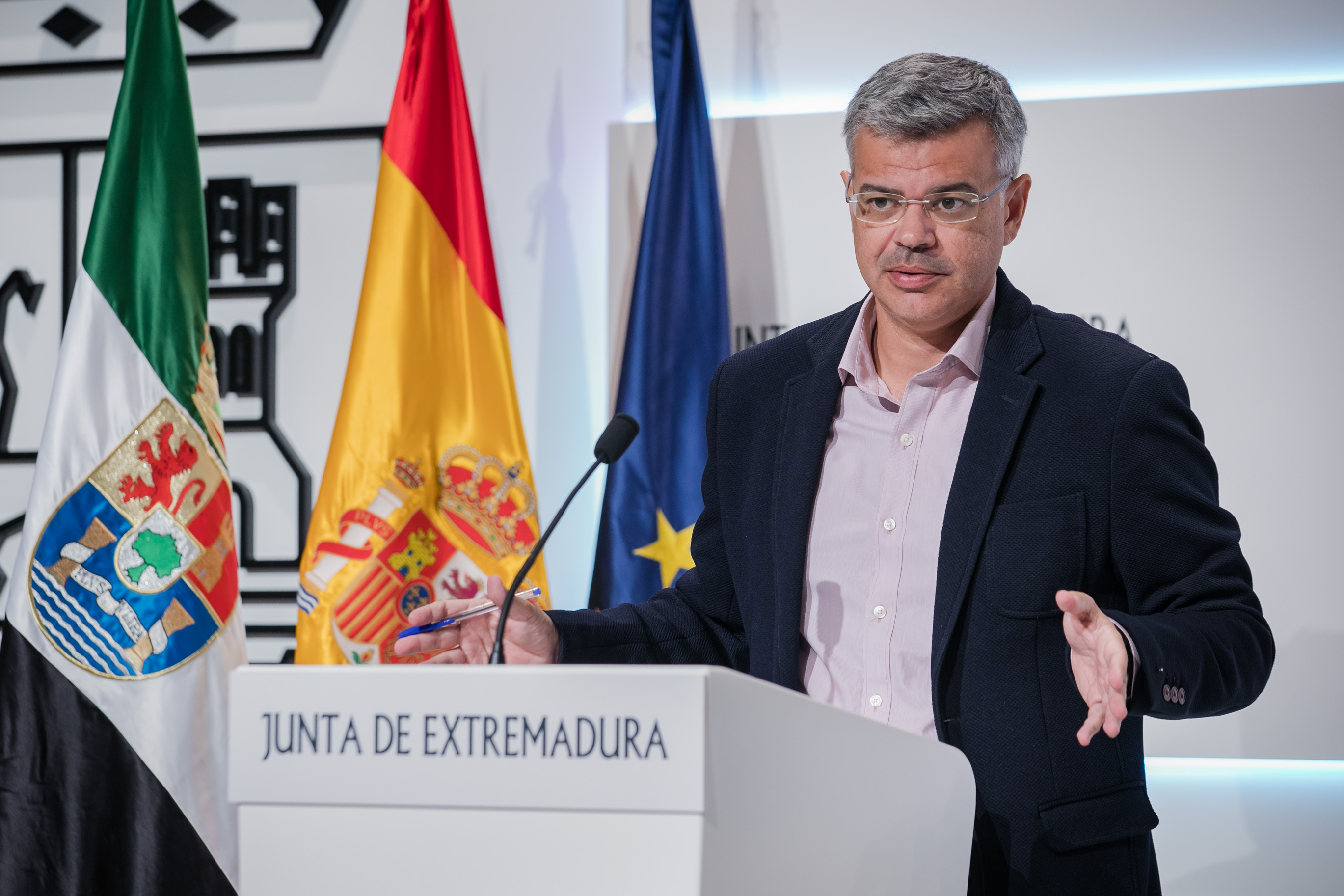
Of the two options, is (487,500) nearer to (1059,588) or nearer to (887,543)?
(887,543)

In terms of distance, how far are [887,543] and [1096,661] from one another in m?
0.40

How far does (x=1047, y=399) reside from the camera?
1.36m

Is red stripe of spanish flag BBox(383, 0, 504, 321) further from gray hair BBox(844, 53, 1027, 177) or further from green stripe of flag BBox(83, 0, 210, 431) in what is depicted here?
gray hair BBox(844, 53, 1027, 177)

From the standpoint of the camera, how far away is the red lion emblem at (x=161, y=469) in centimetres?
232

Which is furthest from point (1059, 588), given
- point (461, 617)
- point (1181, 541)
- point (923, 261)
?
point (461, 617)

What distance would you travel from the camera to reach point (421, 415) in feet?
8.42

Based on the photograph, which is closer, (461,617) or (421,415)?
(461,617)

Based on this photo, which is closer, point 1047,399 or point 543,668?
point 543,668

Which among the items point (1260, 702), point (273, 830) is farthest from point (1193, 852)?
point (273, 830)

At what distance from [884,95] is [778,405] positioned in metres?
0.45

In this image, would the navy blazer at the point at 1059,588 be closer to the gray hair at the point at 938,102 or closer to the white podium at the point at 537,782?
the gray hair at the point at 938,102

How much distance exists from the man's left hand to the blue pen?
0.54m

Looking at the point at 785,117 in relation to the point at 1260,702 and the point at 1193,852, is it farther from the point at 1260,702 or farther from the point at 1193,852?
the point at 1193,852

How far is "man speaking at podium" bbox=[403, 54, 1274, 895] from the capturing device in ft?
4.15
